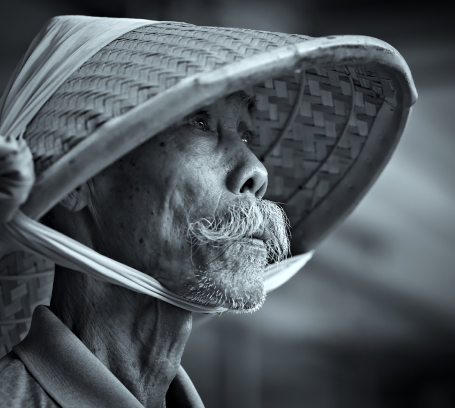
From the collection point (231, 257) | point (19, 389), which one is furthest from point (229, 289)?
point (19, 389)

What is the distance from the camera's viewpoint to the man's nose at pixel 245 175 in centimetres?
83

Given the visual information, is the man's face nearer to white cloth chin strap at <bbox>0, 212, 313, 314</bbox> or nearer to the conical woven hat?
white cloth chin strap at <bbox>0, 212, 313, 314</bbox>

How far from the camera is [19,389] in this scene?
76 cm

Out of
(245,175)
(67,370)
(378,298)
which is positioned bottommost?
(378,298)

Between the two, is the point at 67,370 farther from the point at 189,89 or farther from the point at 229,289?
the point at 189,89

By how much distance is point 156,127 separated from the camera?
0.63 m

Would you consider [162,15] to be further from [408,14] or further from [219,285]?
[219,285]

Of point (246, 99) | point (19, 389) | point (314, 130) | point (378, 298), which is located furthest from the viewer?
point (378, 298)

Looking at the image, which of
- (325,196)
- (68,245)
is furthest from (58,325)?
(325,196)

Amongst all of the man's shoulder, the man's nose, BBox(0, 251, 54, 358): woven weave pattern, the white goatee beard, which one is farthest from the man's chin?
BBox(0, 251, 54, 358): woven weave pattern

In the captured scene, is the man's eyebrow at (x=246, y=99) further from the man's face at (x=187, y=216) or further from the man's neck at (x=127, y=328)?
the man's neck at (x=127, y=328)

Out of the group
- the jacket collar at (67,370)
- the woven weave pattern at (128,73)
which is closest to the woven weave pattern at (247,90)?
the woven weave pattern at (128,73)

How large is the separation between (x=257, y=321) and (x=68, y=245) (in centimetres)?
136

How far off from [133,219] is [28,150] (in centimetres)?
20
